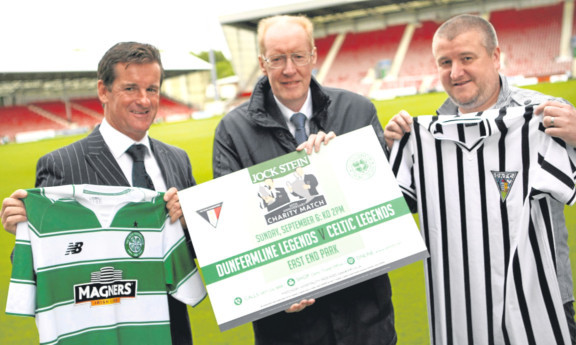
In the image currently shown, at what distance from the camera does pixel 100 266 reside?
6.95 ft

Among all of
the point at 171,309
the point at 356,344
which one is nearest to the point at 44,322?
the point at 171,309

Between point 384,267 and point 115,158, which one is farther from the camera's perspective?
point 115,158

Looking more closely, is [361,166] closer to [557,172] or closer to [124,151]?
[557,172]

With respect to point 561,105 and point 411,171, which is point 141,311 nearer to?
point 411,171

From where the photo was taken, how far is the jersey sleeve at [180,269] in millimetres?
2158

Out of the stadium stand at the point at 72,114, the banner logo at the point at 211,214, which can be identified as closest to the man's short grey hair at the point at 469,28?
the banner logo at the point at 211,214

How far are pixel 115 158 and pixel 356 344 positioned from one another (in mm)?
1486

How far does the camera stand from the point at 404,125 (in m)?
2.20

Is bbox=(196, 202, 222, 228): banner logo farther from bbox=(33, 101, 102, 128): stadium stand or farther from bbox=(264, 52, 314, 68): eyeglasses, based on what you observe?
bbox=(33, 101, 102, 128): stadium stand

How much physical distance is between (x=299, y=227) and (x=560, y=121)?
123 cm

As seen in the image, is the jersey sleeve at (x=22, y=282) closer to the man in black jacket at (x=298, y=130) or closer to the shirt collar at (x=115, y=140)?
the shirt collar at (x=115, y=140)

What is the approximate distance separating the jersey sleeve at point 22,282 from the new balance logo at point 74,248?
160mm

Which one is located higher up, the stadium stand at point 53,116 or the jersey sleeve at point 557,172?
the stadium stand at point 53,116

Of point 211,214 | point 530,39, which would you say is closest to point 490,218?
point 211,214
